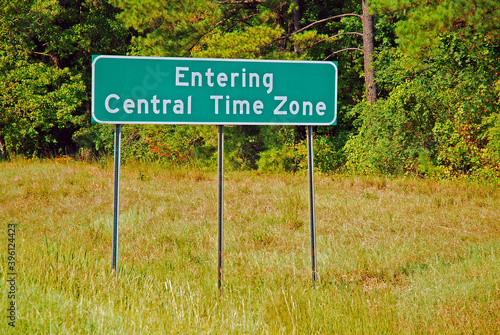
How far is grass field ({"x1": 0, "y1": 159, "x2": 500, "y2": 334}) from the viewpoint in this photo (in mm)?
3529

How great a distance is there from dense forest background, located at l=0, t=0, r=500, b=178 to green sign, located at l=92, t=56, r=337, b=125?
7741mm

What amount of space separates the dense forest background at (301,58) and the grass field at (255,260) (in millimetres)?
3569

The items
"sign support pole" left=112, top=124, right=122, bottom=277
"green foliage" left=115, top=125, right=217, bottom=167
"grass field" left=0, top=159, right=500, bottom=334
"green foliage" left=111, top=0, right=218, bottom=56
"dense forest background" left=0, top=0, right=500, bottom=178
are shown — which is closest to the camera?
"grass field" left=0, top=159, right=500, bottom=334

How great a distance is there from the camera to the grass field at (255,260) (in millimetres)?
3529

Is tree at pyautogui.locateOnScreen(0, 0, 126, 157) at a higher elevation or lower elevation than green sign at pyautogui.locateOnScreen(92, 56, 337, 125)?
higher

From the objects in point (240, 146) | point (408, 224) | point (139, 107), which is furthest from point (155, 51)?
point (139, 107)

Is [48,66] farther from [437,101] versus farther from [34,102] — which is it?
[437,101]

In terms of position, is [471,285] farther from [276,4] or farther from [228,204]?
[276,4]

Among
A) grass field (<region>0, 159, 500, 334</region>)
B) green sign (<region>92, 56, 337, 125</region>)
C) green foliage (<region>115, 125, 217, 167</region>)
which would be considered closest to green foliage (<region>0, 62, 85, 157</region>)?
green foliage (<region>115, 125, 217, 167</region>)

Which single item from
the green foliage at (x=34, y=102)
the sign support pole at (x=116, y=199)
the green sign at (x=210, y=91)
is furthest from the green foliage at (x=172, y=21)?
the sign support pole at (x=116, y=199)

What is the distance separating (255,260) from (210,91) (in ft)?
5.92

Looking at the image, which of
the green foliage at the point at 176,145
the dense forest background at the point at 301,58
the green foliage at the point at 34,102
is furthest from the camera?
the green foliage at the point at 34,102

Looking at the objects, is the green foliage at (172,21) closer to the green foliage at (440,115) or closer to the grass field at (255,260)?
the green foliage at (440,115)

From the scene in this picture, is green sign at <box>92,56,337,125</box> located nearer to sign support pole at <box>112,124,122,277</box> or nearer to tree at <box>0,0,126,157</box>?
sign support pole at <box>112,124,122,277</box>
